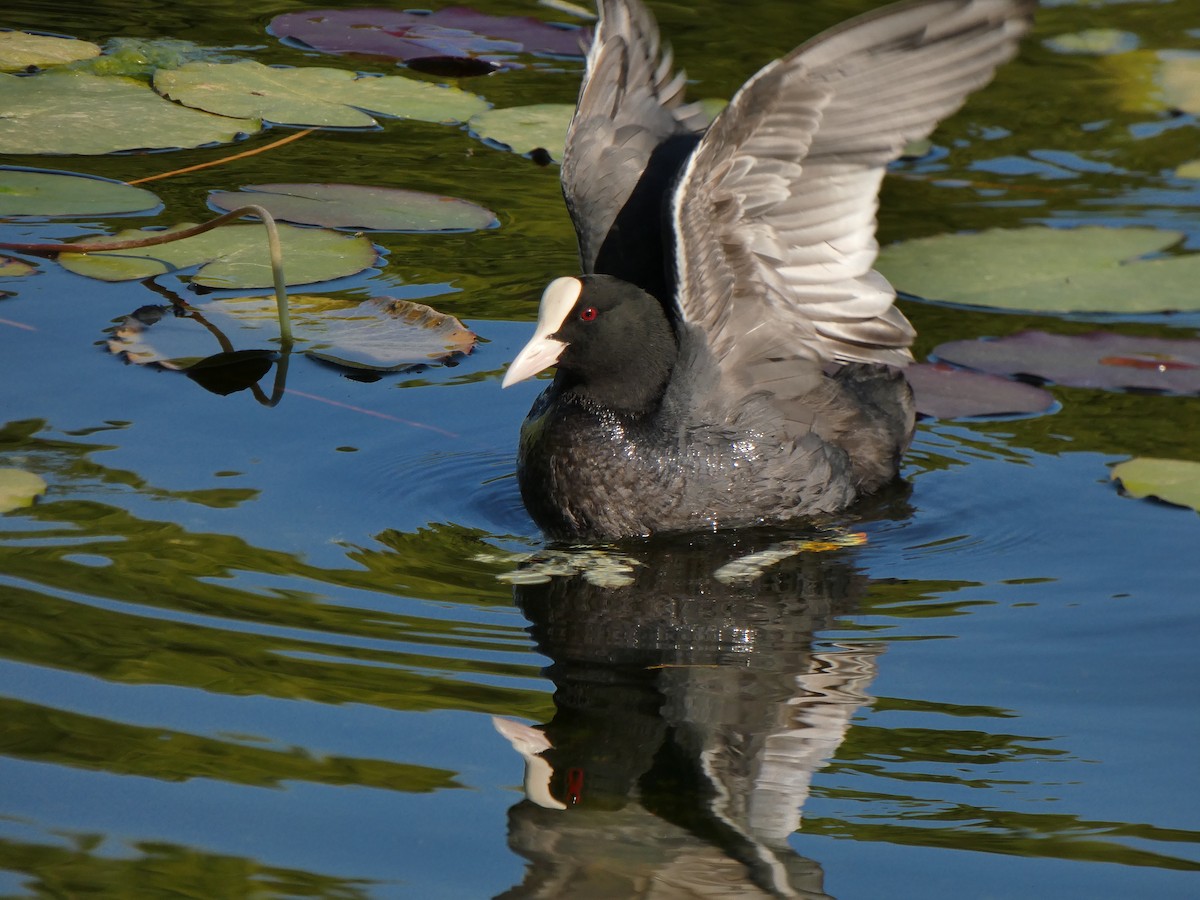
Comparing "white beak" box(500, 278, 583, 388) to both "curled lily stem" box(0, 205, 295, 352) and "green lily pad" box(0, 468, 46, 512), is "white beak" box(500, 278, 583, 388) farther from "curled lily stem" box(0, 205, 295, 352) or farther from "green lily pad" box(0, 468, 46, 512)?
"green lily pad" box(0, 468, 46, 512)

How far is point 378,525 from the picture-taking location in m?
3.43

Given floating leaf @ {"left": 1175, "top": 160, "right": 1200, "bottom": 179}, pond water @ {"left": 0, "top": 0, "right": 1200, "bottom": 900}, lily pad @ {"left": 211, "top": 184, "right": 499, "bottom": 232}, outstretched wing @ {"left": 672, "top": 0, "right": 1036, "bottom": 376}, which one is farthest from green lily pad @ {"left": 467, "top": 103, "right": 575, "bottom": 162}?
floating leaf @ {"left": 1175, "top": 160, "right": 1200, "bottom": 179}

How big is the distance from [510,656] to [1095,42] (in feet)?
17.3

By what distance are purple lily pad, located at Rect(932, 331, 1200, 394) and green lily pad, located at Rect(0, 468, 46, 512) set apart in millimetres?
2292

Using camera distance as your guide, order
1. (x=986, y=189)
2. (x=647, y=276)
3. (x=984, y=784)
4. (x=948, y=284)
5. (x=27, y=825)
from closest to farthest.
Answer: (x=27, y=825)
(x=984, y=784)
(x=647, y=276)
(x=948, y=284)
(x=986, y=189)

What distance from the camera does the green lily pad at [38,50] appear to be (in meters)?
5.65

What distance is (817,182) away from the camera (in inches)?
144

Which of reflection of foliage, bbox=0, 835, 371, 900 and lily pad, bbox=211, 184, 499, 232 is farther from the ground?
lily pad, bbox=211, 184, 499, 232

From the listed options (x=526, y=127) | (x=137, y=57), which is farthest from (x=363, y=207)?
(x=137, y=57)

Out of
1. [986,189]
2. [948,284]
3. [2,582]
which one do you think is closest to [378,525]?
[2,582]

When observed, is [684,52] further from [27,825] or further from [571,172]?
[27,825]

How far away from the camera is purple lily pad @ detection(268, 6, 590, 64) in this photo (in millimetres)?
6395

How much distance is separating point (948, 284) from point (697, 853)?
274 cm

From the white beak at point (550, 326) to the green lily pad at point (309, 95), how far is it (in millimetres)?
2021
